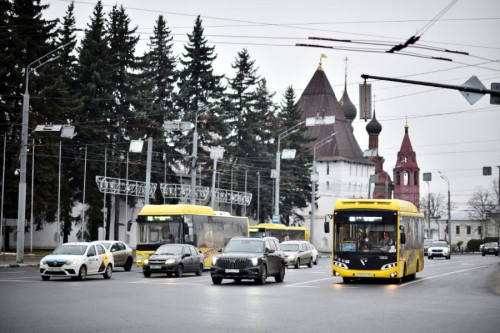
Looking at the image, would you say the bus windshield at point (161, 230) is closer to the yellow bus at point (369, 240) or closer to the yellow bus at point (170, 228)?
the yellow bus at point (170, 228)

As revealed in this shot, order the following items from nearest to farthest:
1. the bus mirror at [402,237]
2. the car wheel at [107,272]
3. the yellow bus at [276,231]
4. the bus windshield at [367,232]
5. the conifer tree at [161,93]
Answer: the bus mirror at [402,237], the bus windshield at [367,232], the car wheel at [107,272], the yellow bus at [276,231], the conifer tree at [161,93]

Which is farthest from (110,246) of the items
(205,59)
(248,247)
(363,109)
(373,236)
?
(205,59)

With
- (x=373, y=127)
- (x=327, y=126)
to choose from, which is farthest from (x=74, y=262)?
(x=373, y=127)

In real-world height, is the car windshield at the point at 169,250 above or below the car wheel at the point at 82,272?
above

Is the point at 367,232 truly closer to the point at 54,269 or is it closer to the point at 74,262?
the point at 74,262

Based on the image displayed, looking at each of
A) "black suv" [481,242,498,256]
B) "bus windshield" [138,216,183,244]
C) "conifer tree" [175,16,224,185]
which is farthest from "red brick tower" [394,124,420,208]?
"bus windshield" [138,216,183,244]

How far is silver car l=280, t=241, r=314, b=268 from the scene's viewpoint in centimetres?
4566

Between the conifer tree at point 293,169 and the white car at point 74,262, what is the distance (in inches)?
2530

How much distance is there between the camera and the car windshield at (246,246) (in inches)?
1121

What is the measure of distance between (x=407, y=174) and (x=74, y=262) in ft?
469

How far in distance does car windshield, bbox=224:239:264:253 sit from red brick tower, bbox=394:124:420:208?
137m

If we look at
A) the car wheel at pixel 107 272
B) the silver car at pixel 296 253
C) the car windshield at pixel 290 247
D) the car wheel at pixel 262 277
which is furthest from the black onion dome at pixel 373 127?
the car wheel at pixel 262 277

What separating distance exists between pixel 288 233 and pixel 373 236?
36.9 metres

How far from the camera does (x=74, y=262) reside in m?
29.5
